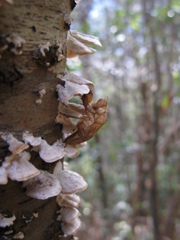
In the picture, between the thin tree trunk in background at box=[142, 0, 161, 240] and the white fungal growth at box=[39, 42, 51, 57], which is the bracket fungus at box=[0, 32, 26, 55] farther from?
the thin tree trunk in background at box=[142, 0, 161, 240]

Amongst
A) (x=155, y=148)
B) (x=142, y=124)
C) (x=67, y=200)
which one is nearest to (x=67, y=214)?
(x=67, y=200)

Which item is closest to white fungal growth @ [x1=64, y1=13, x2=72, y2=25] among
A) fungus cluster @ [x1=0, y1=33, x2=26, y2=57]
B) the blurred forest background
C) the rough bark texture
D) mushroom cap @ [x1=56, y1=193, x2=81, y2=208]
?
the rough bark texture

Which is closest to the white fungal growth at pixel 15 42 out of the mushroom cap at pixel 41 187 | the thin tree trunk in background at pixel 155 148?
the mushroom cap at pixel 41 187

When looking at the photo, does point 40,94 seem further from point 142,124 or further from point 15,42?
point 142,124

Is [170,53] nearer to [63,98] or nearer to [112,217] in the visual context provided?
[112,217]

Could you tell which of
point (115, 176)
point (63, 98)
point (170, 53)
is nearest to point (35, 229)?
point (63, 98)
